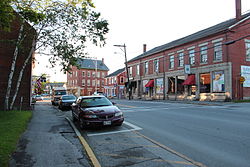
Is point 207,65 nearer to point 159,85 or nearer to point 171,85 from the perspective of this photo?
point 171,85

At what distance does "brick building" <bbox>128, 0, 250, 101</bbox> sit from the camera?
22.7m

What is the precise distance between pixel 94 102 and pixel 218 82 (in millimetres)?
19180

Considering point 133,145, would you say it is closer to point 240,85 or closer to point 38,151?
point 38,151

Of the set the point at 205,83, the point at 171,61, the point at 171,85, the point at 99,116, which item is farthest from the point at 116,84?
the point at 99,116

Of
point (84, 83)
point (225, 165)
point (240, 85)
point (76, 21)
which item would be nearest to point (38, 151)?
point (225, 165)

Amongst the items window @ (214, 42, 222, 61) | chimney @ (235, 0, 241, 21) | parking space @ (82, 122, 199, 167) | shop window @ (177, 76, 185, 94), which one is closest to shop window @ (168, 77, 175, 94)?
shop window @ (177, 76, 185, 94)

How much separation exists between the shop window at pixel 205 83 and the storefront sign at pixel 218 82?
3.11 ft

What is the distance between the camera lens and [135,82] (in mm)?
42438

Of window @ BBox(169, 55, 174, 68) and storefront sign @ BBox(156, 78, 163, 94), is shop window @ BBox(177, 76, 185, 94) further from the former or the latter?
storefront sign @ BBox(156, 78, 163, 94)

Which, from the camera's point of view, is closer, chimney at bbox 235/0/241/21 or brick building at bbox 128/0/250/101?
brick building at bbox 128/0/250/101

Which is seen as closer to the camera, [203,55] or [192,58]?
[203,55]

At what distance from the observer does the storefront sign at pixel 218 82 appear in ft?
75.7

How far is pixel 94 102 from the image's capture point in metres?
9.16

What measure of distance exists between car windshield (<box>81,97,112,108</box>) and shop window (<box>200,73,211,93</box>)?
19282 mm
